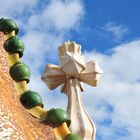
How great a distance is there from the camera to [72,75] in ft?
14.8

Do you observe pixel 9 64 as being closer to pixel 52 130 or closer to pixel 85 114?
pixel 52 130

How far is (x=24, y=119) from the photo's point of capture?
2408 mm

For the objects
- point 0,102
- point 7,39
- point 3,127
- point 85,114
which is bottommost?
point 3,127

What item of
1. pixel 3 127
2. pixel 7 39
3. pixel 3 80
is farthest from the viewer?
pixel 7 39

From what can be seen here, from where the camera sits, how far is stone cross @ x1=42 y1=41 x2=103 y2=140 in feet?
14.2

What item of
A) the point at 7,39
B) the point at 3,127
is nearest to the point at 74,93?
the point at 7,39

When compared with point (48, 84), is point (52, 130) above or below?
below

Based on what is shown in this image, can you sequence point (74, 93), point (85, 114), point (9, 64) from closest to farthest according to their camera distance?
point (9, 64)
point (85, 114)
point (74, 93)

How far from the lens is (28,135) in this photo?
2248 mm

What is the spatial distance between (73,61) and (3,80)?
2051 millimetres

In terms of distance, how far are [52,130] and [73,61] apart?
6.56ft

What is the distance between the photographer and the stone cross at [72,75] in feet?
14.2

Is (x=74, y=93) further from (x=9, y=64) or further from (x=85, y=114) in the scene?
(x=9, y=64)

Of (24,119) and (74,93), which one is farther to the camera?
(74,93)
